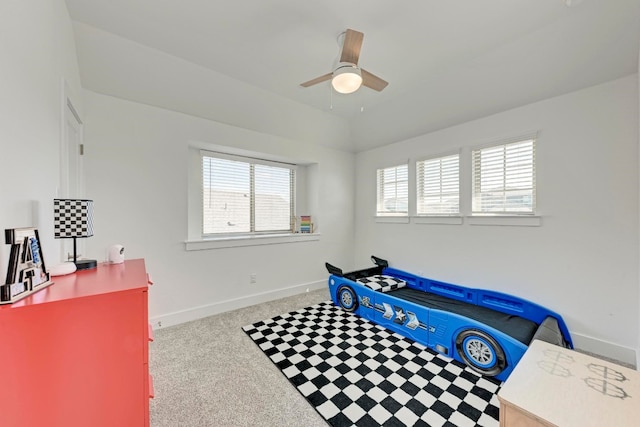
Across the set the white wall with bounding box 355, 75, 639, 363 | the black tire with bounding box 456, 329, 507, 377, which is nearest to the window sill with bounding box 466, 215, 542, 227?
the white wall with bounding box 355, 75, 639, 363

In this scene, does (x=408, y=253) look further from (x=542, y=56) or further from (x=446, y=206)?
(x=542, y=56)

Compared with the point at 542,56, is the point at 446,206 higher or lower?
lower

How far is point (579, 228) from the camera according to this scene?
2.37 m

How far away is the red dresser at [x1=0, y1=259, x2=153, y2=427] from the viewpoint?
84 cm

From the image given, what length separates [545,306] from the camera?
100 inches

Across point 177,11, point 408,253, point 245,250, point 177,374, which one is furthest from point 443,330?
point 177,11

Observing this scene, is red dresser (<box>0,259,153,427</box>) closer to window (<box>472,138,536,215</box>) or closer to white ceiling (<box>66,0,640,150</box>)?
white ceiling (<box>66,0,640,150</box>)

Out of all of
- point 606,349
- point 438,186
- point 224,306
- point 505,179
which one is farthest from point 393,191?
point 224,306

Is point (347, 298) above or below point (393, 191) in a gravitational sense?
below

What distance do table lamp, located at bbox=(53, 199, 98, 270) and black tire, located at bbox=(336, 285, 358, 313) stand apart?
2.42 meters

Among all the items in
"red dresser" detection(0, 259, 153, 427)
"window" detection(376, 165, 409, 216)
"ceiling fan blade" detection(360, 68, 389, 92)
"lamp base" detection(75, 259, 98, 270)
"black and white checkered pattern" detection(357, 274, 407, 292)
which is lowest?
"black and white checkered pattern" detection(357, 274, 407, 292)

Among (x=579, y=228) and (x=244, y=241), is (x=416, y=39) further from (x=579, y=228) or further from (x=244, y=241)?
(x=244, y=241)

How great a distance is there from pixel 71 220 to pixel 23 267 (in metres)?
0.63

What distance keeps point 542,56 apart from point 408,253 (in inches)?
102
